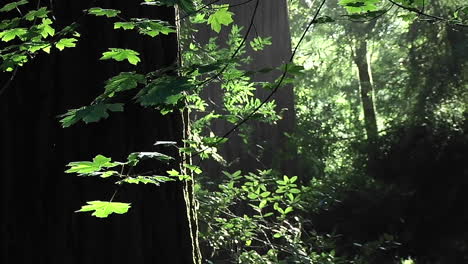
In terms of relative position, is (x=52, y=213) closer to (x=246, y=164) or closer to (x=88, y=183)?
(x=88, y=183)

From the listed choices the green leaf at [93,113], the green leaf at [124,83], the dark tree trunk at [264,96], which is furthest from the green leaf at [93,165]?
the dark tree trunk at [264,96]

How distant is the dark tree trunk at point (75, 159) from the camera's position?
7.82 ft

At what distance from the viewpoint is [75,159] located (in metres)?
2.42

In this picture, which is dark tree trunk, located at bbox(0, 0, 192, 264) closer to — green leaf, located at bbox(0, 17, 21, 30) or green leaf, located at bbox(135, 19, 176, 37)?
green leaf, located at bbox(0, 17, 21, 30)

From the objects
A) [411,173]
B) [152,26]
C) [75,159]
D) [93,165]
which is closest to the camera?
[93,165]

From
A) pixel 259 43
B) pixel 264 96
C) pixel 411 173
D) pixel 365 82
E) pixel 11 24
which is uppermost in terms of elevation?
pixel 365 82

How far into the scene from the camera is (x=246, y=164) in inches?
338

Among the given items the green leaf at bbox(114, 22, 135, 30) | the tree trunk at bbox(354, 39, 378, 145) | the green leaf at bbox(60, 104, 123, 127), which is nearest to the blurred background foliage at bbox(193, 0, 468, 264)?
the green leaf at bbox(114, 22, 135, 30)

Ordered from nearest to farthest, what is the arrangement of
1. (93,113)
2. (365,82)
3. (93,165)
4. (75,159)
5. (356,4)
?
(93,165) → (93,113) → (356,4) → (75,159) → (365,82)

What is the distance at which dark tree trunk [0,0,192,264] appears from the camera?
2.38 metres

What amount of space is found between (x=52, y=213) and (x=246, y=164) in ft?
20.6

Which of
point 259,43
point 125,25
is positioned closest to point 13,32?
point 125,25

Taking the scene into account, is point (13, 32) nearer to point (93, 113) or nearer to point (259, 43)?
point (93, 113)

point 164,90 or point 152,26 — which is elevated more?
point 152,26
